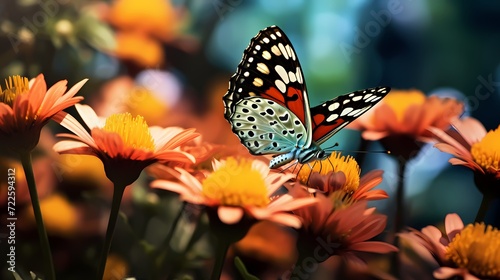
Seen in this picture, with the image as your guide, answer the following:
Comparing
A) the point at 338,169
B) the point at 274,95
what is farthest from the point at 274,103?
the point at 338,169

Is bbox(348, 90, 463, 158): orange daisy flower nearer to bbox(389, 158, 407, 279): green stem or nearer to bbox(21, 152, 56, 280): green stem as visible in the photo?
bbox(389, 158, 407, 279): green stem

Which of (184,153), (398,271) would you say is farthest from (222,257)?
(398,271)

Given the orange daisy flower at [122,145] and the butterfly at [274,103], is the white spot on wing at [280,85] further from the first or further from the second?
the orange daisy flower at [122,145]

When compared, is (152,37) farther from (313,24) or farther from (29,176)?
(29,176)

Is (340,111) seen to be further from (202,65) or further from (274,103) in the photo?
(202,65)

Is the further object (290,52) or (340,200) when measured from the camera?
(290,52)
